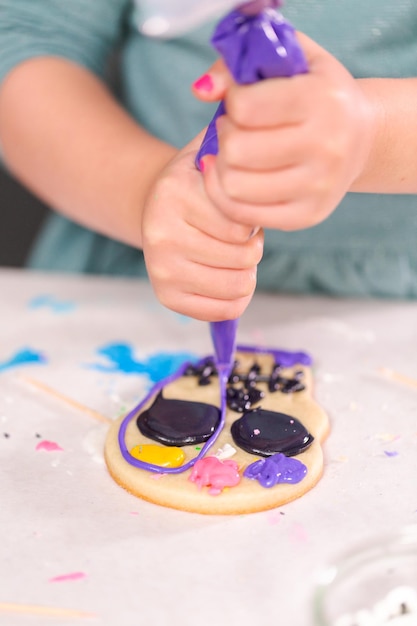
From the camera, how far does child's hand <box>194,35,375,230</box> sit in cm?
35

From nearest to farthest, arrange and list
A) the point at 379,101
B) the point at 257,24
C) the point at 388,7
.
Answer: the point at 257,24
the point at 379,101
the point at 388,7

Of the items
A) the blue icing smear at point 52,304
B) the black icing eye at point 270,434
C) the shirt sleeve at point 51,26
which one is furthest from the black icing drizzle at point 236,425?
the shirt sleeve at point 51,26

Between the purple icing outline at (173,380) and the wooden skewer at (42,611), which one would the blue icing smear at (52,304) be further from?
the wooden skewer at (42,611)

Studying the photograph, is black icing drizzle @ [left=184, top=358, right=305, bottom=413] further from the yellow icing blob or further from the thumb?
the thumb

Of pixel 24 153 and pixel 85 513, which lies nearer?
pixel 85 513

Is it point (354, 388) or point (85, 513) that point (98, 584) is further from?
point (354, 388)

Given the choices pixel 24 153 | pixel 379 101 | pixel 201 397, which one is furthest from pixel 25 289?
pixel 379 101

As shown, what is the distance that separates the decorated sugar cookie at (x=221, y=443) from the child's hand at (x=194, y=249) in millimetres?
63

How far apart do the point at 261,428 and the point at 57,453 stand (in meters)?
0.13

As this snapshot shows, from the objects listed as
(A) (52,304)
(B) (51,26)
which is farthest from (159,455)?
(B) (51,26)

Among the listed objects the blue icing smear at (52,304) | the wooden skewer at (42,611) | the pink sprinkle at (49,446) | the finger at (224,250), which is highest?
the finger at (224,250)

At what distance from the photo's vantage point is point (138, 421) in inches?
18.3

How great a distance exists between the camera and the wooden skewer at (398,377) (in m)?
0.53

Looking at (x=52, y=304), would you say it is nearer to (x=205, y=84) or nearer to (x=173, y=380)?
(x=173, y=380)
